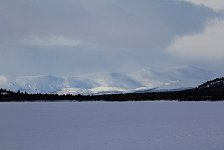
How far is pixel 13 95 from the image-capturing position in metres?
145
